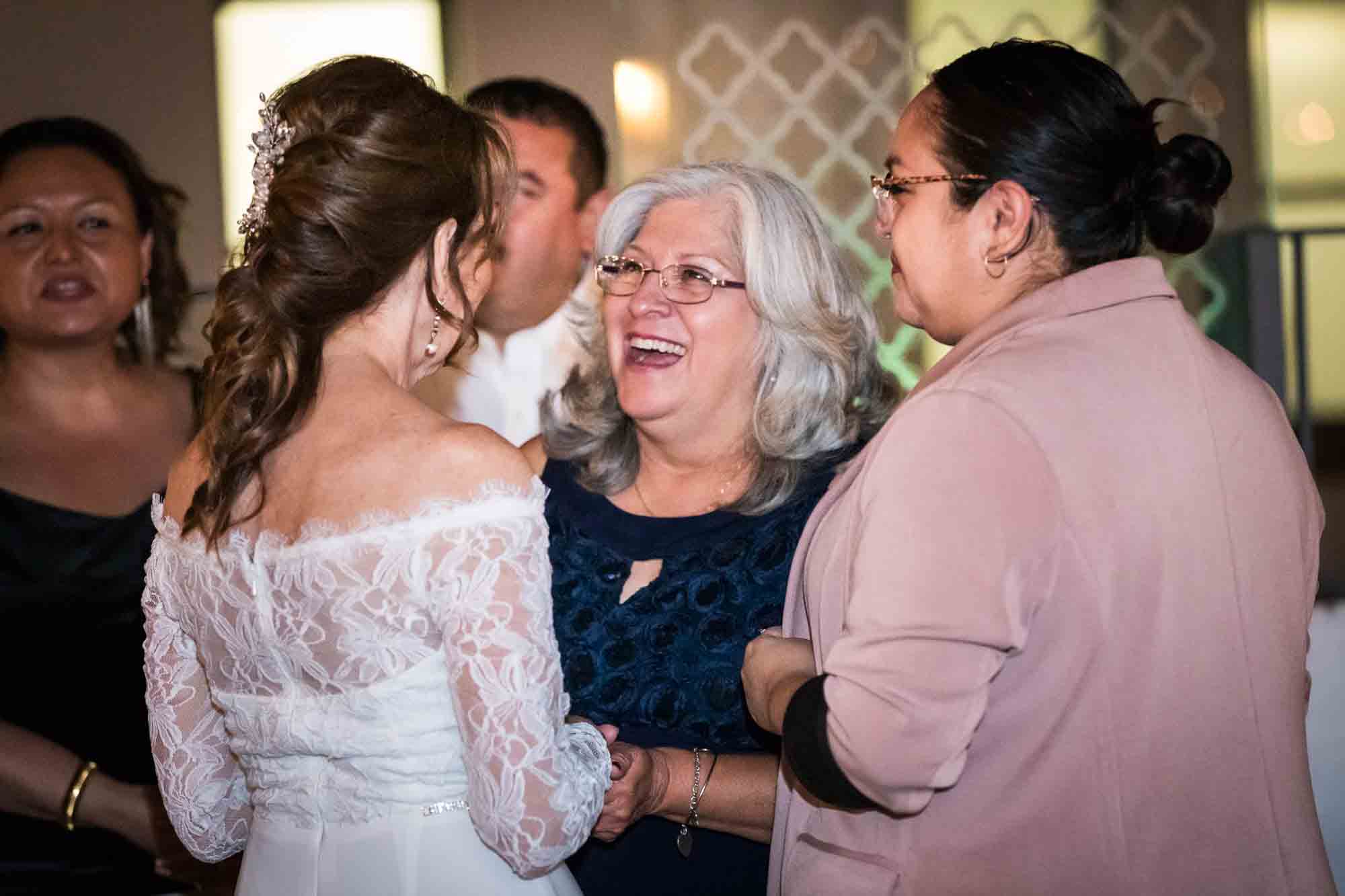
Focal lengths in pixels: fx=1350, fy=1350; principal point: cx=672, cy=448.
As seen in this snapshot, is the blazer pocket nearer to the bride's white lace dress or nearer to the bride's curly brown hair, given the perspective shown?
the bride's white lace dress

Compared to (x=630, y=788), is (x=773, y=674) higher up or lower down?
higher up

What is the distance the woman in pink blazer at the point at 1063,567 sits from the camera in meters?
1.40

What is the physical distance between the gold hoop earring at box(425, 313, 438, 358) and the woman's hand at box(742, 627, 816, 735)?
1.92ft

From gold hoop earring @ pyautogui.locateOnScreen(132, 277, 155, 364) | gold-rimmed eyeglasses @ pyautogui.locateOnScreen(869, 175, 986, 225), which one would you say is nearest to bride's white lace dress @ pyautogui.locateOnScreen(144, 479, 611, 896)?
gold-rimmed eyeglasses @ pyautogui.locateOnScreen(869, 175, 986, 225)

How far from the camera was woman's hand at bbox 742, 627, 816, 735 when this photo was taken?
5.65 ft

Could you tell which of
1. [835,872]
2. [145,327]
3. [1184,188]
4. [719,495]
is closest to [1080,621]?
[835,872]

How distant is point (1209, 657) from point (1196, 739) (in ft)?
0.30

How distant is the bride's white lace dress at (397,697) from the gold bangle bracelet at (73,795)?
4.06 ft

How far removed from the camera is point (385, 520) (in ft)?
5.14

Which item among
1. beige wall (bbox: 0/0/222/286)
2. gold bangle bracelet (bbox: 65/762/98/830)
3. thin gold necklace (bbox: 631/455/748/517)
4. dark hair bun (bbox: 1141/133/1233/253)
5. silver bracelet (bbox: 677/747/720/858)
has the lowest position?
gold bangle bracelet (bbox: 65/762/98/830)

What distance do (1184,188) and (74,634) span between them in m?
2.47

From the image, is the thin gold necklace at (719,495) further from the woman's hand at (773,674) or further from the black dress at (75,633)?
the black dress at (75,633)

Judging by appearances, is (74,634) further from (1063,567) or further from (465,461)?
(1063,567)

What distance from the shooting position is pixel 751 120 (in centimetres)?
595
